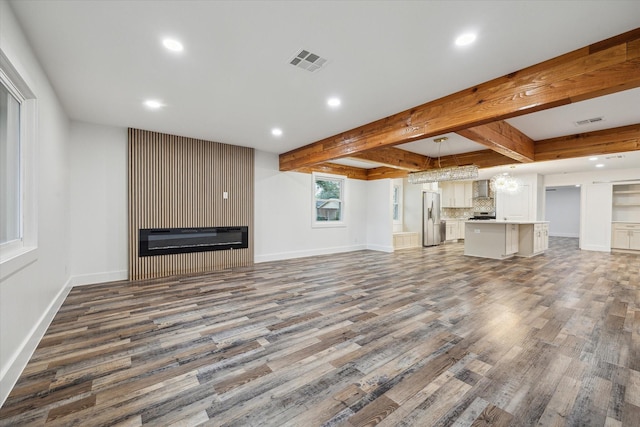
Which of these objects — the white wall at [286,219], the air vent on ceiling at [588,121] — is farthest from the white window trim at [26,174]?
the air vent on ceiling at [588,121]

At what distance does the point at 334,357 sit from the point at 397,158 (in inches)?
188

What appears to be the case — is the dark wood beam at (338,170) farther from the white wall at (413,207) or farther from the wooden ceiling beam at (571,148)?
the white wall at (413,207)

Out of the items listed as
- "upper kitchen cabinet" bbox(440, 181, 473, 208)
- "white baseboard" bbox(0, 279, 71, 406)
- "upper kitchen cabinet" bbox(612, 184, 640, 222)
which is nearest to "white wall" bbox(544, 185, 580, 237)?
"upper kitchen cabinet" bbox(612, 184, 640, 222)

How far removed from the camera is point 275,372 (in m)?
2.04

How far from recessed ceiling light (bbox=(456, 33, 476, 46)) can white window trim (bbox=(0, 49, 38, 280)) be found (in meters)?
3.37

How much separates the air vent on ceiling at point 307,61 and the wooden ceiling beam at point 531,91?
1.60m

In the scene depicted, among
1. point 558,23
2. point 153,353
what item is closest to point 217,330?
point 153,353

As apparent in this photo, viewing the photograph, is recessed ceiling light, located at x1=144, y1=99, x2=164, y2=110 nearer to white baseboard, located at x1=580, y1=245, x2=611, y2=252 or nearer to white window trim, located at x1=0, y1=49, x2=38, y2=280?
white window trim, located at x1=0, y1=49, x2=38, y2=280

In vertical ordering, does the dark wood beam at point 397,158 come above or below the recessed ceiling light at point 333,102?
below

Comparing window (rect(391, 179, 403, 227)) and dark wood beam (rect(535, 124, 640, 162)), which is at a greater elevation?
dark wood beam (rect(535, 124, 640, 162))

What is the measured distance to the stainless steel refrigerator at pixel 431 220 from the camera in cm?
946

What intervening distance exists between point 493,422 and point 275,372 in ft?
4.72

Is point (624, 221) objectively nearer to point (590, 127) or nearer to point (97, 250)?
point (590, 127)

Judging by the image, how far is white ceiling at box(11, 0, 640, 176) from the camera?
1.85 meters
